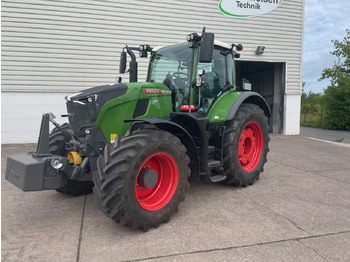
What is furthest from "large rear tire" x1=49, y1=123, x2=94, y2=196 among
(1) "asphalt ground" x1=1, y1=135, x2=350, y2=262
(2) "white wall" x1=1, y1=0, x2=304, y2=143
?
(2) "white wall" x1=1, y1=0, x2=304, y2=143

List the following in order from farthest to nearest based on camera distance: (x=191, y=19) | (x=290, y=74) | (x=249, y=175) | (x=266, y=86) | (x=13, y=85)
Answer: (x=266, y=86) → (x=290, y=74) → (x=191, y=19) → (x=13, y=85) → (x=249, y=175)

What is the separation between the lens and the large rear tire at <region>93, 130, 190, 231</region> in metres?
2.68

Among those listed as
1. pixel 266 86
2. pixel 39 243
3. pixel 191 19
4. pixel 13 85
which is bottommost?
pixel 39 243

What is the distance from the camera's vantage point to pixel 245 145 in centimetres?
482

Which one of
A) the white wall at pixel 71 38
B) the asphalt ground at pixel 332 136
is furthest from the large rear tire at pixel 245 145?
the asphalt ground at pixel 332 136

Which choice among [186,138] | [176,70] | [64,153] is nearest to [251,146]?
[186,138]

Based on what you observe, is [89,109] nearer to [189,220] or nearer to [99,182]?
[99,182]

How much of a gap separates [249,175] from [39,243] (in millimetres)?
3158

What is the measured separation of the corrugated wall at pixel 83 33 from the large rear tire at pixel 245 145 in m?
5.53

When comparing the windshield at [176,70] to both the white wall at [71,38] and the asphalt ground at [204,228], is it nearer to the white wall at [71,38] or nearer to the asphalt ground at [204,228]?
the asphalt ground at [204,228]

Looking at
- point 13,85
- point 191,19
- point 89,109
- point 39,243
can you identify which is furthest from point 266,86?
point 39,243

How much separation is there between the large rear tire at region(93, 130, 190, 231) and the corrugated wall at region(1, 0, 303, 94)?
6.63 meters

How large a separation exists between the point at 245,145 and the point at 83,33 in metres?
6.75

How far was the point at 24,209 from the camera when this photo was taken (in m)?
3.59
